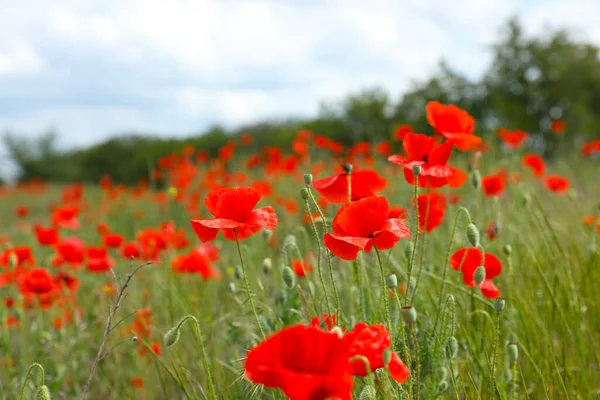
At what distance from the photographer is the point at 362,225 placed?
43.6 inches

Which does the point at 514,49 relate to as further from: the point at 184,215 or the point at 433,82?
the point at 184,215

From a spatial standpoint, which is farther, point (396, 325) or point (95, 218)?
point (95, 218)

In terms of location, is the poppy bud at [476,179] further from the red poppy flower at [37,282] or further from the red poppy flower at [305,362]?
the red poppy flower at [37,282]

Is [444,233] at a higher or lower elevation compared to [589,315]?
higher

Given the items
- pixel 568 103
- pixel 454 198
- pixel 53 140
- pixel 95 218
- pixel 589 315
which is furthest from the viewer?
pixel 53 140

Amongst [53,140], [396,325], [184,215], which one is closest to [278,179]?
[184,215]

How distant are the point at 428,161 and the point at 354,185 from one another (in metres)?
0.18

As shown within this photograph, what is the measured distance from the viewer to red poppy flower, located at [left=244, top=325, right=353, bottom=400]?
0.74m

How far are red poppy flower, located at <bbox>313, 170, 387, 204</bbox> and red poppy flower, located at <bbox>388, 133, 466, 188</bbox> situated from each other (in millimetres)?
62

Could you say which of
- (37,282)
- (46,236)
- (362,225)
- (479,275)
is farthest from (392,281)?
(46,236)

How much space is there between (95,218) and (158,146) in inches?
242

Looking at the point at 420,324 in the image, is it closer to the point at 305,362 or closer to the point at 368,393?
the point at 368,393

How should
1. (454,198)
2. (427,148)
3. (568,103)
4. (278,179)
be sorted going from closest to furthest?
(427,148)
(454,198)
(278,179)
(568,103)

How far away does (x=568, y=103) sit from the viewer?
10266mm
